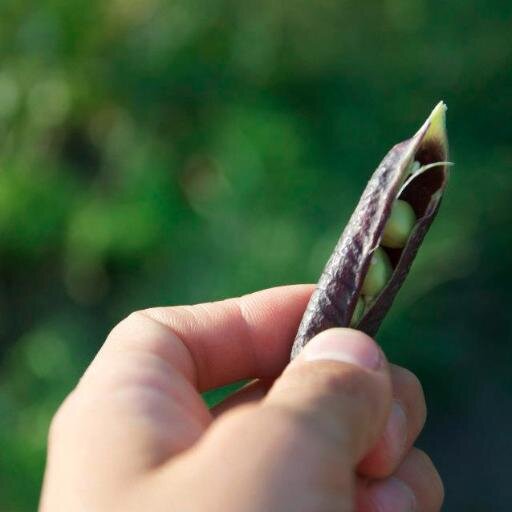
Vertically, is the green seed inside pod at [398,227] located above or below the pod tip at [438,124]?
below

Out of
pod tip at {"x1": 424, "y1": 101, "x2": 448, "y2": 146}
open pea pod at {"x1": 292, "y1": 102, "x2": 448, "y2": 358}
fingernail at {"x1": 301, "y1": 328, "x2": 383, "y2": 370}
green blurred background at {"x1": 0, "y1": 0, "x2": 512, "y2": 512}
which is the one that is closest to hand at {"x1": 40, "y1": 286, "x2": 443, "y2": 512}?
fingernail at {"x1": 301, "y1": 328, "x2": 383, "y2": 370}

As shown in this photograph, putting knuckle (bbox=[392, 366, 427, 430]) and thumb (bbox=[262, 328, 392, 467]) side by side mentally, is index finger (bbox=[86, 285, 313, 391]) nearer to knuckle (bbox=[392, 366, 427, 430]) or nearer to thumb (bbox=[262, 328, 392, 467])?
knuckle (bbox=[392, 366, 427, 430])

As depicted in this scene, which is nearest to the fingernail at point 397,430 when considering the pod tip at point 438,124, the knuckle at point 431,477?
the knuckle at point 431,477

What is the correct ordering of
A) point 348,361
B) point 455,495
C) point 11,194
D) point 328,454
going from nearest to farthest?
1. point 328,454
2. point 348,361
3. point 455,495
4. point 11,194

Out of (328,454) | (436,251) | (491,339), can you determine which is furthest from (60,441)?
(491,339)

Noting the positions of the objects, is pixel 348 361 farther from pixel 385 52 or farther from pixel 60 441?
pixel 385 52

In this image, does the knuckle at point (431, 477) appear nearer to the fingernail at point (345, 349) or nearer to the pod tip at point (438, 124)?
the fingernail at point (345, 349)
